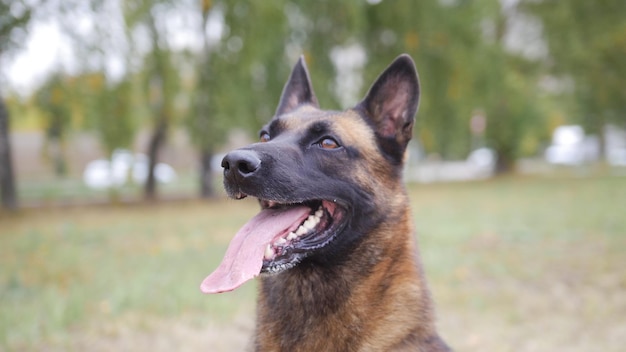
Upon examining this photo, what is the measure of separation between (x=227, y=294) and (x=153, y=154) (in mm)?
13607

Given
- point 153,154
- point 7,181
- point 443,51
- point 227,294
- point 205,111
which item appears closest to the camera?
point 227,294

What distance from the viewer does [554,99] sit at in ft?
97.3

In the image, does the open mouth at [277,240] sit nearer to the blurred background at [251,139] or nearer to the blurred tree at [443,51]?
the blurred background at [251,139]

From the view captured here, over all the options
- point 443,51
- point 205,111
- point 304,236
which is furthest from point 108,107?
point 304,236

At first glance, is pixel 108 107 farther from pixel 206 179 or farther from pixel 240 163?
pixel 240 163

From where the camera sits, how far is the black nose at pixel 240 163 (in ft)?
7.87

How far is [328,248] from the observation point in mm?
2553

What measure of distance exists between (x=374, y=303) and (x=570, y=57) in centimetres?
2082

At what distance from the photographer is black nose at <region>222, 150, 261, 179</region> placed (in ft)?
7.87

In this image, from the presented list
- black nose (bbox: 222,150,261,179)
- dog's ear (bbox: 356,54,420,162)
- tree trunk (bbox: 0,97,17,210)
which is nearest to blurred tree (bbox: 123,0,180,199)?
tree trunk (bbox: 0,97,17,210)

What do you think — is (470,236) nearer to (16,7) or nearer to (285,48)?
(285,48)

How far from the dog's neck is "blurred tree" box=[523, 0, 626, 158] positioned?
19.2m

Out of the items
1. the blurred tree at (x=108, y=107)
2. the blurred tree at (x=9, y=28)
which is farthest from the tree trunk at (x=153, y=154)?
the blurred tree at (x=9, y=28)

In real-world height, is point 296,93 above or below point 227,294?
above
